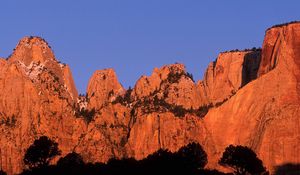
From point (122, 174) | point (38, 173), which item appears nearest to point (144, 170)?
point (122, 174)

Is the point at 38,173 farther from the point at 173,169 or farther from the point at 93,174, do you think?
the point at 173,169

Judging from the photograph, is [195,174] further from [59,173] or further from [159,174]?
[59,173]

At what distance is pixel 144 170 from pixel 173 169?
465 centimetres

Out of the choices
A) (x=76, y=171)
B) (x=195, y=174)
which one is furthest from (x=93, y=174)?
(x=195, y=174)

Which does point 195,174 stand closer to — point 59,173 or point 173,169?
point 173,169

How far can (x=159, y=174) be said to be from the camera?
196250mm

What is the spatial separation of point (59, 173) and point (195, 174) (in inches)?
855

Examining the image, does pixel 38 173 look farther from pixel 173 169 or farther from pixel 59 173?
pixel 173 169

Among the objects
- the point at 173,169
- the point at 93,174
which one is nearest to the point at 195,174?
the point at 173,169

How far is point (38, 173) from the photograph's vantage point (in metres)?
199

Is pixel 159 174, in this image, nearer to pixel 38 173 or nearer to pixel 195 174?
pixel 195 174

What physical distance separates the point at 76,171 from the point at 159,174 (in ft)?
44.2

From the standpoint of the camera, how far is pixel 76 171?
653 feet

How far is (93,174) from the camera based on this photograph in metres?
196
